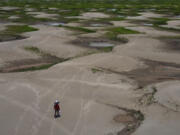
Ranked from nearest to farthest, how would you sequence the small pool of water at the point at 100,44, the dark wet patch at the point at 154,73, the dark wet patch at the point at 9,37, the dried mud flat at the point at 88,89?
1. the dried mud flat at the point at 88,89
2. the dark wet patch at the point at 154,73
3. the small pool of water at the point at 100,44
4. the dark wet patch at the point at 9,37

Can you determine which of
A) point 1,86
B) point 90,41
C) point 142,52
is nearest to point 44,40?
point 90,41

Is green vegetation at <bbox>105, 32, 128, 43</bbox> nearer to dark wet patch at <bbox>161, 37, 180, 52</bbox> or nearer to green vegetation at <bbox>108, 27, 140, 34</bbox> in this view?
green vegetation at <bbox>108, 27, 140, 34</bbox>

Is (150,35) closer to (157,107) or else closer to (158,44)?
(158,44)

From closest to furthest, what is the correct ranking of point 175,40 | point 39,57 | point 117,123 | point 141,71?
point 117,123 → point 141,71 → point 39,57 → point 175,40

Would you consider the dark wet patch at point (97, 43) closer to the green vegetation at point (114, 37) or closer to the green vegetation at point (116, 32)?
the green vegetation at point (114, 37)

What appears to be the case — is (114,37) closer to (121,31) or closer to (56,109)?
(121,31)

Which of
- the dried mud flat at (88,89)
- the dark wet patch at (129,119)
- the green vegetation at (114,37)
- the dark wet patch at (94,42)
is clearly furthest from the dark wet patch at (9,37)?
the dark wet patch at (129,119)

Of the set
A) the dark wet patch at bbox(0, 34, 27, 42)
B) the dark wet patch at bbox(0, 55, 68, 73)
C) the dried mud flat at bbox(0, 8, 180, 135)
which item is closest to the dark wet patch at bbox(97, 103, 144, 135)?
the dried mud flat at bbox(0, 8, 180, 135)

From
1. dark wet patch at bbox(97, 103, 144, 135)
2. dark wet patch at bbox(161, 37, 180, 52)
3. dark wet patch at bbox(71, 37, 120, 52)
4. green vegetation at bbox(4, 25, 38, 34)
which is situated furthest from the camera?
green vegetation at bbox(4, 25, 38, 34)

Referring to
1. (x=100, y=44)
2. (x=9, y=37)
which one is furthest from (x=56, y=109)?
(x=9, y=37)
